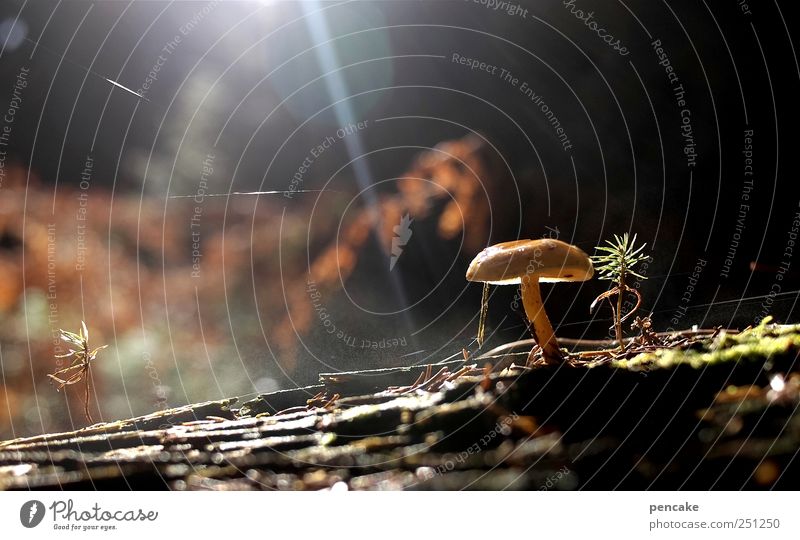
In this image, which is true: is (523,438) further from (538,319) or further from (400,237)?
(400,237)

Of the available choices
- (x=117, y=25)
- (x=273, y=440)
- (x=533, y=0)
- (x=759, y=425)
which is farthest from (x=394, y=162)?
(x=759, y=425)

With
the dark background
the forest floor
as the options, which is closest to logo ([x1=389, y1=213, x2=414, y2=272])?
the dark background

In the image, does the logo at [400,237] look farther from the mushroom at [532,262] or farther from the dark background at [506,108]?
the mushroom at [532,262]
